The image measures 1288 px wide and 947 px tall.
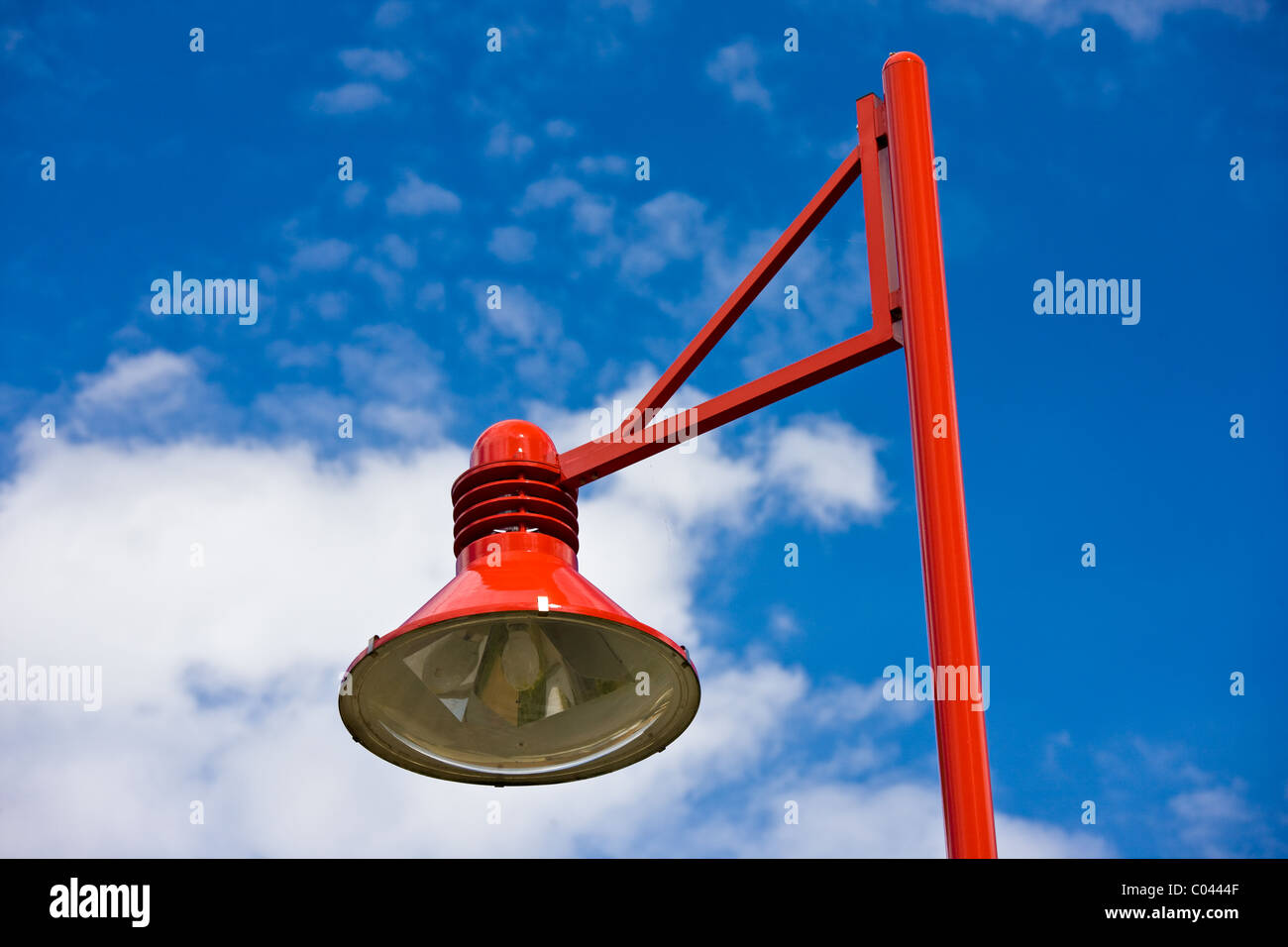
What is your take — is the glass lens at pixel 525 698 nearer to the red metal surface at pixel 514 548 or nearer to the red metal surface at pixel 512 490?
the red metal surface at pixel 514 548

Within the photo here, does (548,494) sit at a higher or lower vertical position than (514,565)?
higher

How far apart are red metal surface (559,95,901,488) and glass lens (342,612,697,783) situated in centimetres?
57

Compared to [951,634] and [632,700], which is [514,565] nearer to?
[632,700]

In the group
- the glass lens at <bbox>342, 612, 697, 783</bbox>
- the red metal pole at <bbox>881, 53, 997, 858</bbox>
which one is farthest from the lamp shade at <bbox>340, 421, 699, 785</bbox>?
the red metal pole at <bbox>881, 53, 997, 858</bbox>

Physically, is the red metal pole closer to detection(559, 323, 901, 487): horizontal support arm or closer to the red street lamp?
the red street lamp

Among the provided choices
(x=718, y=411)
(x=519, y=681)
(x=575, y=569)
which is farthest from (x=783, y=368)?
(x=519, y=681)

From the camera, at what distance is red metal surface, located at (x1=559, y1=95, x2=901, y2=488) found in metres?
4.12

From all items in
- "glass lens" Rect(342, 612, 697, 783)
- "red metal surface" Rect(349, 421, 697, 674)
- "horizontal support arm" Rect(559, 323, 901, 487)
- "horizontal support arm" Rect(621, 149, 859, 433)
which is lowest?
"glass lens" Rect(342, 612, 697, 783)

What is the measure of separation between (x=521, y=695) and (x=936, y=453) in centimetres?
153
